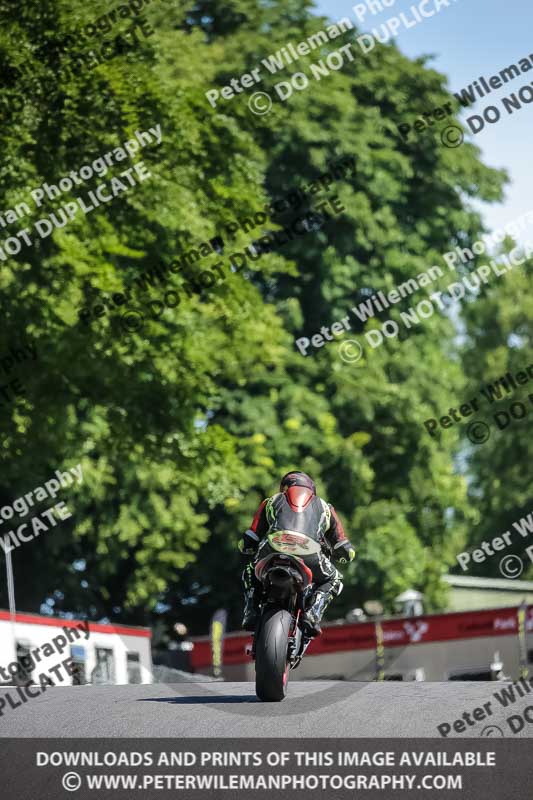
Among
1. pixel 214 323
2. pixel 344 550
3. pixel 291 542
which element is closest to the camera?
pixel 291 542

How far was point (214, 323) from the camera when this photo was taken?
24.2 meters

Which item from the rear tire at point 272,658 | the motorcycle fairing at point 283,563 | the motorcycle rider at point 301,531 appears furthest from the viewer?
the motorcycle rider at point 301,531

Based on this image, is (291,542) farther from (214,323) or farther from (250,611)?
(214,323)

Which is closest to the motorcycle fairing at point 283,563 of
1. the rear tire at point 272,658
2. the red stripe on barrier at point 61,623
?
the rear tire at point 272,658

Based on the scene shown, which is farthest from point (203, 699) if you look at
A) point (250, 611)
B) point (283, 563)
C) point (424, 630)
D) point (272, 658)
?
point (424, 630)

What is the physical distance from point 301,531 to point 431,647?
70.6ft

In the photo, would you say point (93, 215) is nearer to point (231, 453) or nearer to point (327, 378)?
point (231, 453)

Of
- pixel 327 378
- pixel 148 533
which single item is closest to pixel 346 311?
pixel 327 378

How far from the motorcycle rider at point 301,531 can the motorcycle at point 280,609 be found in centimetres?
9

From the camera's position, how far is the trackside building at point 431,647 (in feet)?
97.5

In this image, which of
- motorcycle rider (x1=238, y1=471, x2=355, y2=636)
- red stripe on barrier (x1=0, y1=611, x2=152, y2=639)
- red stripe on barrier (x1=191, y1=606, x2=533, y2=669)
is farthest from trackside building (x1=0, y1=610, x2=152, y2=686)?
red stripe on barrier (x1=191, y1=606, x2=533, y2=669)

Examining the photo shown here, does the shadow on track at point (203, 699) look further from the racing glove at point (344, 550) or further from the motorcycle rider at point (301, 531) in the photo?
the racing glove at point (344, 550)

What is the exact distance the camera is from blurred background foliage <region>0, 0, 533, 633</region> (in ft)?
72.5
